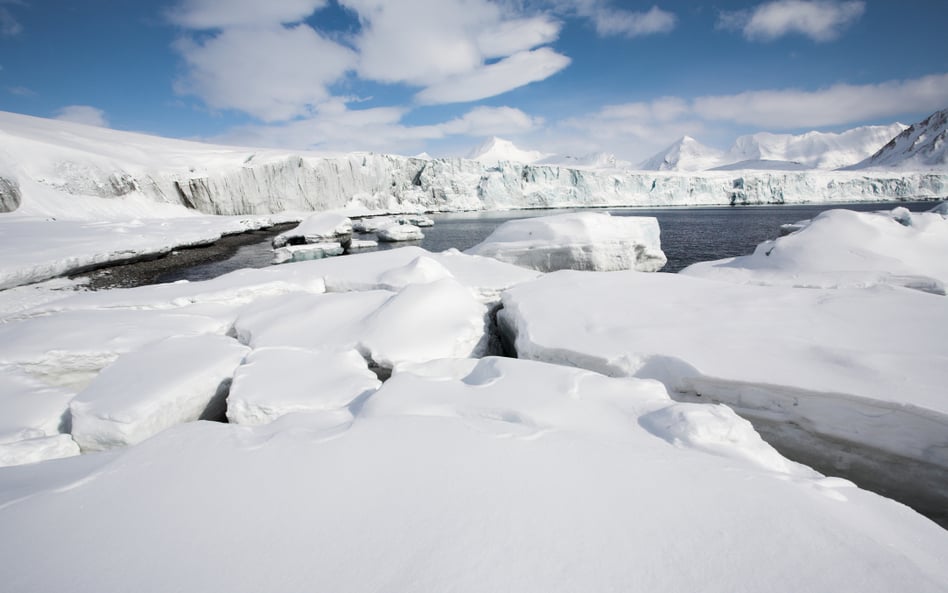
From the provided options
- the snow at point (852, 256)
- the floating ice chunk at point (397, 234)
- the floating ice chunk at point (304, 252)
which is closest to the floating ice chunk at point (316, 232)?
the floating ice chunk at point (304, 252)

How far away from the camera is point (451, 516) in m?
1.71

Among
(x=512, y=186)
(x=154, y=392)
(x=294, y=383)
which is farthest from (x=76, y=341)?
(x=512, y=186)

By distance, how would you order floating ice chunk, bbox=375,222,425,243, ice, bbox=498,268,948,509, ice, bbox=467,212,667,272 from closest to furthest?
ice, bbox=498,268,948,509
ice, bbox=467,212,667,272
floating ice chunk, bbox=375,222,425,243

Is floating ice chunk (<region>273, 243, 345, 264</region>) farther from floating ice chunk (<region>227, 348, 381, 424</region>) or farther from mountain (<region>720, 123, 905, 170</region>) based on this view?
mountain (<region>720, 123, 905, 170</region>)

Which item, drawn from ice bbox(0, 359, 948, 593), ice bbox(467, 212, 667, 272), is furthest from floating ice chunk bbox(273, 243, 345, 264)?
ice bbox(0, 359, 948, 593)

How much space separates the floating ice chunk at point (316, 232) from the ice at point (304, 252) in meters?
2.21

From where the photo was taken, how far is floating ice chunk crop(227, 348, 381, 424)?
10.7 ft

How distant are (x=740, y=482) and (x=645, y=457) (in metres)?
0.45

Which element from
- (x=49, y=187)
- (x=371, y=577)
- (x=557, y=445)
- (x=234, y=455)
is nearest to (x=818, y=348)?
(x=557, y=445)

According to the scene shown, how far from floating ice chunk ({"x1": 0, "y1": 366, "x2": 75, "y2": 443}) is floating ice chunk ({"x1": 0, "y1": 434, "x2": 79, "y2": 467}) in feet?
0.66

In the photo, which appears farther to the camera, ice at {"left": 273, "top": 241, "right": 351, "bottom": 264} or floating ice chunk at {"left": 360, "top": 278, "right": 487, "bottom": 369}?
ice at {"left": 273, "top": 241, "right": 351, "bottom": 264}

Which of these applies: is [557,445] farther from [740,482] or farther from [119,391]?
[119,391]

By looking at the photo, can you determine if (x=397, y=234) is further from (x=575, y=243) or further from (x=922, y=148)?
(x=922, y=148)

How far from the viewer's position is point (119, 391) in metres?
3.46
